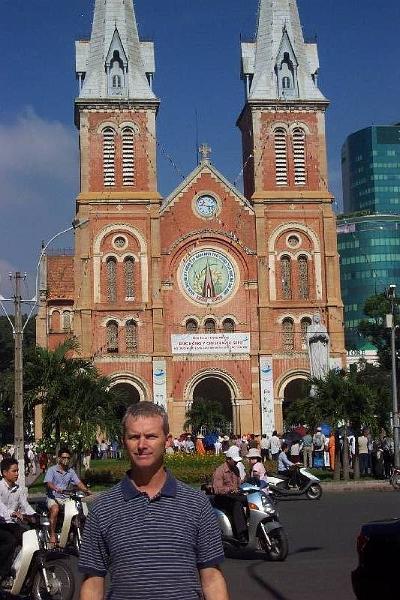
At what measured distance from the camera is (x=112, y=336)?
5653cm

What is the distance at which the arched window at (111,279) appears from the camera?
56.8 metres

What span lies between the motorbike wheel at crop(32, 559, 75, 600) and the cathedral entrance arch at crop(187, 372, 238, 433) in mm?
42777

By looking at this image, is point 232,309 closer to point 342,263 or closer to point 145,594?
point 145,594

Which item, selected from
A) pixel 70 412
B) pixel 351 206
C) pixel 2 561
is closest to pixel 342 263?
pixel 351 206

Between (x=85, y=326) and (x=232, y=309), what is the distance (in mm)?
8380

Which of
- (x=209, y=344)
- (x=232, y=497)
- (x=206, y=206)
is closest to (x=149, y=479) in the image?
(x=232, y=497)

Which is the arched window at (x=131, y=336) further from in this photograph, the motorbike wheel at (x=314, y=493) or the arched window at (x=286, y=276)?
the motorbike wheel at (x=314, y=493)

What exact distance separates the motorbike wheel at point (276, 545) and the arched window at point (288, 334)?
41.9 meters

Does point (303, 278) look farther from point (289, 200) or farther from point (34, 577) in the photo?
point (34, 577)

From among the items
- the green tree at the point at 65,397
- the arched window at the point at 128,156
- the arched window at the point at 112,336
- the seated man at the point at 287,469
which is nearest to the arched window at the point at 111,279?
the arched window at the point at 112,336

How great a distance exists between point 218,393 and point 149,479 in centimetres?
5360

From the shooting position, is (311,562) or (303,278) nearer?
(311,562)

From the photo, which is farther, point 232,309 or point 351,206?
point 351,206

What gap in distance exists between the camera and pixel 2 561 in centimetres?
1083
